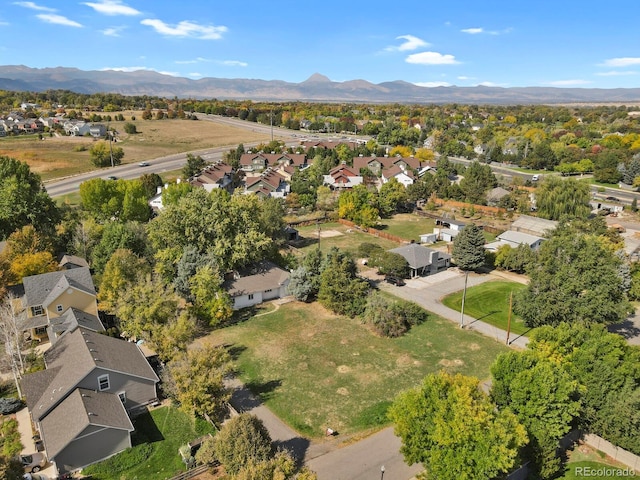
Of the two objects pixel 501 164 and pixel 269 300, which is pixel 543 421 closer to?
pixel 269 300

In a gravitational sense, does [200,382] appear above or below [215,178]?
below

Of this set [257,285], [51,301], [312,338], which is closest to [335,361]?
Result: [312,338]

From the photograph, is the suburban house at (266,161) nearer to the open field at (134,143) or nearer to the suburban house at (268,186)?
the suburban house at (268,186)

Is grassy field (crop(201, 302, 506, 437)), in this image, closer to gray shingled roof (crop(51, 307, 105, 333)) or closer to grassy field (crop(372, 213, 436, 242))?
gray shingled roof (crop(51, 307, 105, 333))

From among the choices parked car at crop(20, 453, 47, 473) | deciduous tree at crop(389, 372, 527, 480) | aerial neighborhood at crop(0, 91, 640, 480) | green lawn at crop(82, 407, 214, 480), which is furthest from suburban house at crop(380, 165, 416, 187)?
parked car at crop(20, 453, 47, 473)

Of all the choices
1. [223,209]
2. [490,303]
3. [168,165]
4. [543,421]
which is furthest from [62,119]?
[543,421]

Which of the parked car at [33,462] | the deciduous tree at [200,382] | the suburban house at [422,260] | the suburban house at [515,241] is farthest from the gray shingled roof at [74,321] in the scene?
the suburban house at [515,241]

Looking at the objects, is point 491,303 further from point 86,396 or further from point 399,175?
point 399,175
